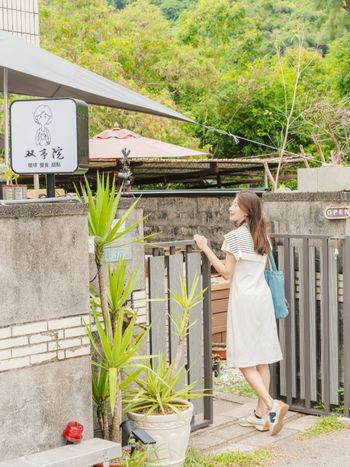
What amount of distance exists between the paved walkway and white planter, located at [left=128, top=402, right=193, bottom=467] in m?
0.61

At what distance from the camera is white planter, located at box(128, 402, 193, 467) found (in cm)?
471

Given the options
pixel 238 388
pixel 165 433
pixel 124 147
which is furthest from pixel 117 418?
pixel 124 147

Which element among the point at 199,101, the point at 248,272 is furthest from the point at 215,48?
the point at 248,272

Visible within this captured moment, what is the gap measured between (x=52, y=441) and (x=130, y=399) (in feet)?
2.38

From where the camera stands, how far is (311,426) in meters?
5.86

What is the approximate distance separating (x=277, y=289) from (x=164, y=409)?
1.32 metres

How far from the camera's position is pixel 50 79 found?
6.66 m

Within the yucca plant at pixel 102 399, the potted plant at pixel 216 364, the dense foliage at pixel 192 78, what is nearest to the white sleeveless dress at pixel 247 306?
the yucca plant at pixel 102 399

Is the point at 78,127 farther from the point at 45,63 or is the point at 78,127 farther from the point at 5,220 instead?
the point at 45,63

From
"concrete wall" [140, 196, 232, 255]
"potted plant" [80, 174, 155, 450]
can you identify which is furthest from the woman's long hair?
"concrete wall" [140, 196, 232, 255]

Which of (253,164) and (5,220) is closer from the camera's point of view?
(5,220)

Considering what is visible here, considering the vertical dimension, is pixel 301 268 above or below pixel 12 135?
below

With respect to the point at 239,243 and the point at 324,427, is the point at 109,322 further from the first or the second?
the point at 324,427

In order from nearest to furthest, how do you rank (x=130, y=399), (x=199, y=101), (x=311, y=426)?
1. (x=130, y=399)
2. (x=311, y=426)
3. (x=199, y=101)
